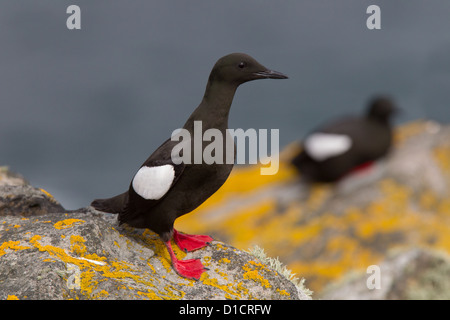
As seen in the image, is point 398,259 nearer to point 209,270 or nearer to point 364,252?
point 364,252

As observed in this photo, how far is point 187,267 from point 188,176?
87 centimetres

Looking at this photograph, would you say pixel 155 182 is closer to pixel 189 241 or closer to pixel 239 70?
pixel 189 241

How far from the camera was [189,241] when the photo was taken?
18.7ft

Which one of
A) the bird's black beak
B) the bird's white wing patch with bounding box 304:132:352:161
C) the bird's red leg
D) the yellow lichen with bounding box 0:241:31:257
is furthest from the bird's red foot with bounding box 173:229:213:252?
the bird's white wing patch with bounding box 304:132:352:161

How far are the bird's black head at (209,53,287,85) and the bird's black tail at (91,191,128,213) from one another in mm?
1578

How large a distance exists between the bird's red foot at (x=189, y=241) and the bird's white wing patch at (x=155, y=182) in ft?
2.38

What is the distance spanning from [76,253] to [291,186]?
1166 cm

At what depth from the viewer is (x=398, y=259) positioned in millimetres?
8531

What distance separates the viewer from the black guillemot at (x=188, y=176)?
5137 millimetres

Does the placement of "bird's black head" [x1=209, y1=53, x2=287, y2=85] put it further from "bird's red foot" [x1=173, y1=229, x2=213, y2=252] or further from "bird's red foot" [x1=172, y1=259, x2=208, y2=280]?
"bird's red foot" [x1=172, y1=259, x2=208, y2=280]

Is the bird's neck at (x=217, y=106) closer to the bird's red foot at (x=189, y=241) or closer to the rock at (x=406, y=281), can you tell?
the bird's red foot at (x=189, y=241)

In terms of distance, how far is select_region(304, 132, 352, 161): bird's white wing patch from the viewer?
55.1 feet

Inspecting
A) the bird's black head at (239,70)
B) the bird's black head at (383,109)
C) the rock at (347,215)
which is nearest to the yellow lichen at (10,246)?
the bird's black head at (239,70)
